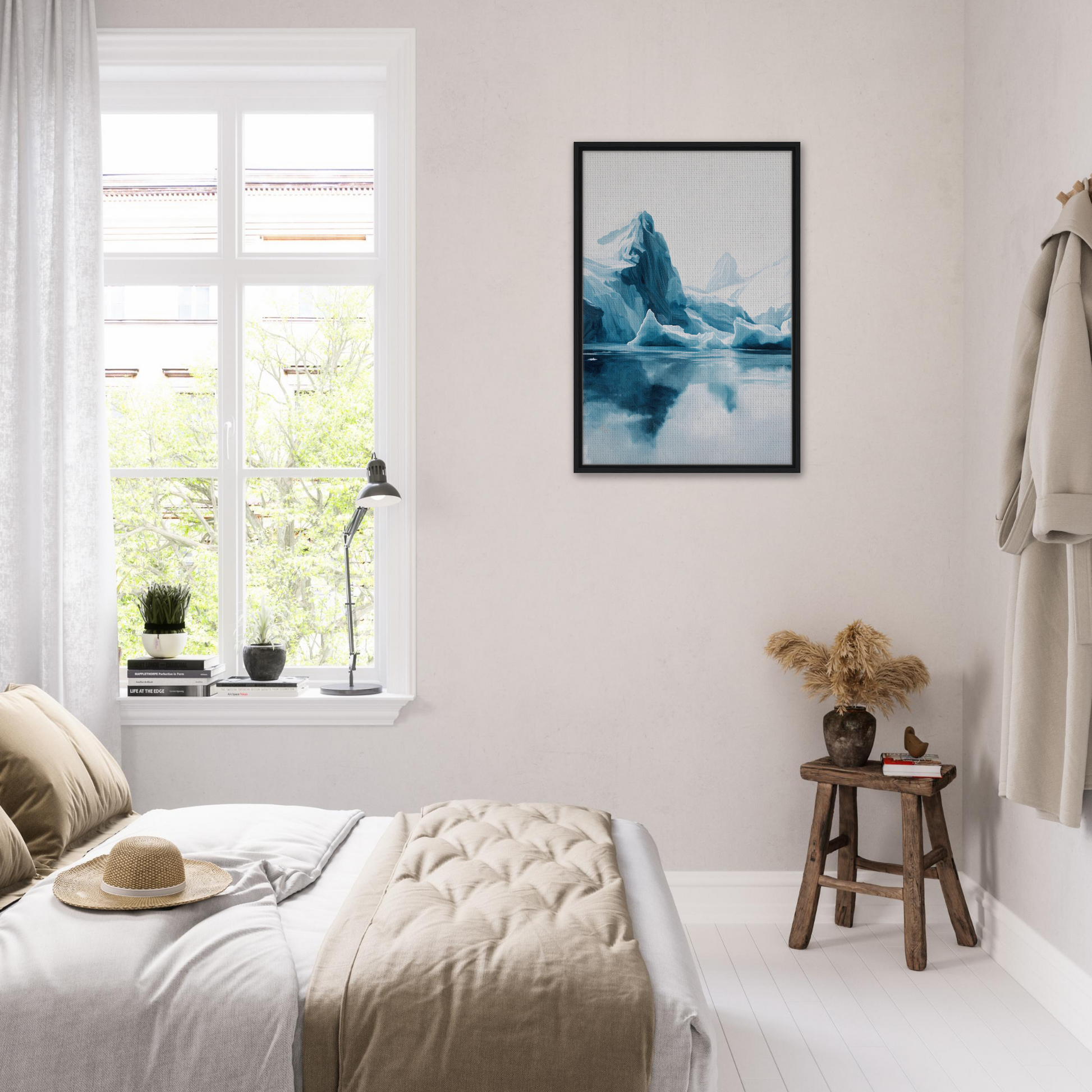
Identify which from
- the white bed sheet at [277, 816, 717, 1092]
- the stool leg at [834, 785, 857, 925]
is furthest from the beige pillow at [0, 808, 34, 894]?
the stool leg at [834, 785, 857, 925]

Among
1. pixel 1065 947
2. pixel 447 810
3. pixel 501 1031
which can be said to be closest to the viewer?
pixel 501 1031

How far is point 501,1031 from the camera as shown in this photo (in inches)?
53.0

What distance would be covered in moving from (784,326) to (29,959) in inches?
99.2

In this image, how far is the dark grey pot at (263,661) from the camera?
298 cm

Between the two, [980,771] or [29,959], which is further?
[980,771]

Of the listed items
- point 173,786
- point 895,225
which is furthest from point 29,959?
point 895,225

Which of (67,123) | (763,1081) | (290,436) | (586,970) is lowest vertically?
Result: (763,1081)

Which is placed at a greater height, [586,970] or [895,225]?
[895,225]

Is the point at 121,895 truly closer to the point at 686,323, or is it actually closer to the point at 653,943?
the point at 653,943

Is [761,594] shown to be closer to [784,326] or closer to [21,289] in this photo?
[784,326]

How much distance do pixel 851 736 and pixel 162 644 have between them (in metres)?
2.09

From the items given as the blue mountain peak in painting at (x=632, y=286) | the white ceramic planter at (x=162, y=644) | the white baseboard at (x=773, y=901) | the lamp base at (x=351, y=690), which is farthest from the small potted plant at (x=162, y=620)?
the white baseboard at (x=773, y=901)

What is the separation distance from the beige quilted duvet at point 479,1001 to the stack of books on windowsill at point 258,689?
56.0 inches

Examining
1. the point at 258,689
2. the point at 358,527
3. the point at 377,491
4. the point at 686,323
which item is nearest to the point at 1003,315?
the point at 686,323
